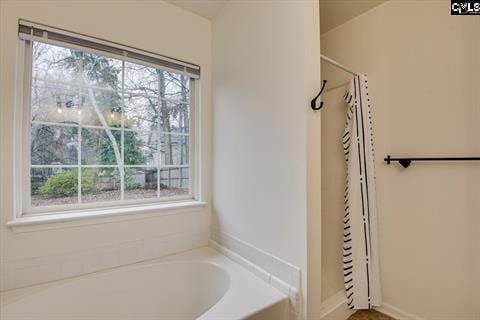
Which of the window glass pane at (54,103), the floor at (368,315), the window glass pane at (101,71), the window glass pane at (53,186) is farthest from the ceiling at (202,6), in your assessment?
the floor at (368,315)

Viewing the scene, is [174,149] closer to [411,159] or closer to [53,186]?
[53,186]

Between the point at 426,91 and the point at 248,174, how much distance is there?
1292 millimetres

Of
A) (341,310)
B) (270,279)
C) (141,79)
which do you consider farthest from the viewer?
(141,79)

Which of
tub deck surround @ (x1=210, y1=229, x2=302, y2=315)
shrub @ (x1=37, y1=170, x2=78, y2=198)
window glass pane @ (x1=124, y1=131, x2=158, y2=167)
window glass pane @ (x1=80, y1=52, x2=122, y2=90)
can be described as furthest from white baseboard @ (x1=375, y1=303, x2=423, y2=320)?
window glass pane @ (x1=80, y1=52, x2=122, y2=90)

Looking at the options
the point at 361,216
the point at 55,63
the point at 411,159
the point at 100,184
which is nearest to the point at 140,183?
the point at 100,184

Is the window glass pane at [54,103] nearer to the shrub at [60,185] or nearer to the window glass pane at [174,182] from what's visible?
the shrub at [60,185]

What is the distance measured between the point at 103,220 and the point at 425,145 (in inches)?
84.6

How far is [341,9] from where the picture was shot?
1725mm

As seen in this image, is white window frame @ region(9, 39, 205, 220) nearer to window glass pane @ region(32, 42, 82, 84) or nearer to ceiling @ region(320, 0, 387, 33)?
window glass pane @ region(32, 42, 82, 84)

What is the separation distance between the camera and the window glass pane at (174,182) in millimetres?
1778

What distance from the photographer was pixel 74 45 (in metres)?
1.36

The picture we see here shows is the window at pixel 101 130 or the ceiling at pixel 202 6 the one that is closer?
the window at pixel 101 130

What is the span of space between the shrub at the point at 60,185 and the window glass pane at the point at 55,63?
59cm

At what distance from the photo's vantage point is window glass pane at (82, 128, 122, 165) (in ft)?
4.83
